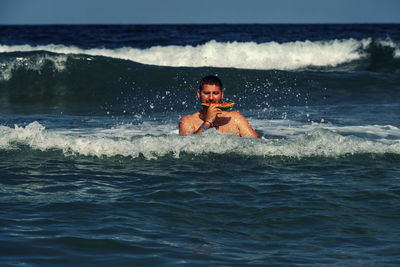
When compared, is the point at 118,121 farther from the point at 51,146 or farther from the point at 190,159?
the point at 190,159

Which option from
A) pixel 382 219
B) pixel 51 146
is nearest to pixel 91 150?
pixel 51 146

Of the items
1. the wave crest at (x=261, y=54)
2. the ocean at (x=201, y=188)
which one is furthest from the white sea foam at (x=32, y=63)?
the wave crest at (x=261, y=54)

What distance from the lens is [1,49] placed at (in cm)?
2738

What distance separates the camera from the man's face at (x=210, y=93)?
21.7 ft

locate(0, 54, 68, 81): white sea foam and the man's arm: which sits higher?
locate(0, 54, 68, 81): white sea foam

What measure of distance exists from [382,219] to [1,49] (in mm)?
25646

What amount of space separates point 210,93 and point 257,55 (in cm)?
1757

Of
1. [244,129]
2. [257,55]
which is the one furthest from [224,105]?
[257,55]

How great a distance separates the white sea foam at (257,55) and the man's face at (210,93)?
623 inches

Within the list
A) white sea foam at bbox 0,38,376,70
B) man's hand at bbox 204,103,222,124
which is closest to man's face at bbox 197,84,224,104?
man's hand at bbox 204,103,222,124

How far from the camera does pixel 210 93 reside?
6.64 m

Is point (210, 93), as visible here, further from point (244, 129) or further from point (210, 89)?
point (244, 129)

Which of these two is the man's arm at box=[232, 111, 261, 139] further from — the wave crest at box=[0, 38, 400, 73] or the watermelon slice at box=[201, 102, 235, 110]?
the wave crest at box=[0, 38, 400, 73]

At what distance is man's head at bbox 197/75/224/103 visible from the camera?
659 cm
